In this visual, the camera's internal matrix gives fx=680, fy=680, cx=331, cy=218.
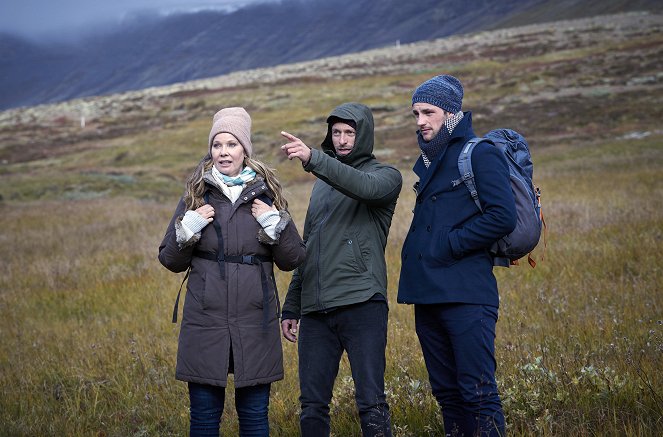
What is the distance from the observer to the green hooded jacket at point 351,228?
3.91m

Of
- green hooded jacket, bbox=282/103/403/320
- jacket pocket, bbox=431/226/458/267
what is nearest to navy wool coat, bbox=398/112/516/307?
jacket pocket, bbox=431/226/458/267

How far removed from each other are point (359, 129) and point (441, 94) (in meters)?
0.54

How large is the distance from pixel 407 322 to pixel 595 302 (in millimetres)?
1766

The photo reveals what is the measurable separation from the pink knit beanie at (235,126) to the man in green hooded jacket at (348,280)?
14.1 inches

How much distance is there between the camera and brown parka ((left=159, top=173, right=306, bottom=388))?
3781mm

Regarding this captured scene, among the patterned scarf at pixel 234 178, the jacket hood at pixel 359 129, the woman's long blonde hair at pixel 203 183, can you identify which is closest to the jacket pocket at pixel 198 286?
the woman's long blonde hair at pixel 203 183

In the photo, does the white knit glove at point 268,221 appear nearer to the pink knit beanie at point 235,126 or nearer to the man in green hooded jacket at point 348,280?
the man in green hooded jacket at point 348,280

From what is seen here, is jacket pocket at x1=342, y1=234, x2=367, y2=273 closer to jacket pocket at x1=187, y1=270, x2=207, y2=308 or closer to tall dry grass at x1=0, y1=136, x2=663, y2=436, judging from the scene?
jacket pocket at x1=187, y1=270, x2=207, y2=308

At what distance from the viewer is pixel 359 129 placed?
13.4ft

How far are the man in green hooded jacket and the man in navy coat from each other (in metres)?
0.22

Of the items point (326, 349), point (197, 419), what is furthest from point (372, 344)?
point (197, 419)

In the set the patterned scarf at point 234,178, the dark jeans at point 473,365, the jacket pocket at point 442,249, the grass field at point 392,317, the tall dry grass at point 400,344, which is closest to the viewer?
the dark jeans at point 473,365

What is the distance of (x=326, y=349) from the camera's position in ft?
13.3

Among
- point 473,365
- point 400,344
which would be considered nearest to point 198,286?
point 473,365
